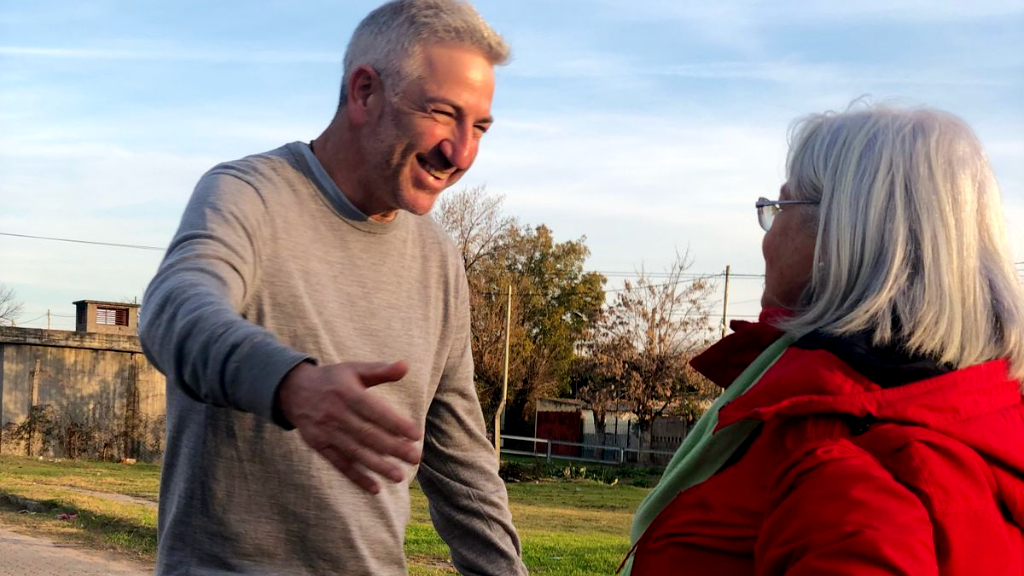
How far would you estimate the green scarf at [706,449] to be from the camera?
6.53 feet

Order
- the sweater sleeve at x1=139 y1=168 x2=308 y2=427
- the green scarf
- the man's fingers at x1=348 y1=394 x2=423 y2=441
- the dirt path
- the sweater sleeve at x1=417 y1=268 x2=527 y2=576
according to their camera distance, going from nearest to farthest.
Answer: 1. the man's fingers at x1=348 y1=394 x2=423 y2=441
2. the sweater sleeve at x1=139 y1=168 x2=308 y2=427
3. the green scarf
4. the sweater sleeve at x1=417 y1=268 x2=527 y2=576
5. the dirt path

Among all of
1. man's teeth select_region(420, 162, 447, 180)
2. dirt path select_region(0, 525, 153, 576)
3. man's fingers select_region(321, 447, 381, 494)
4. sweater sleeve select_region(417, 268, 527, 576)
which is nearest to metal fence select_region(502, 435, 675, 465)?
dirt path select_region(0, 525, 153, 576)

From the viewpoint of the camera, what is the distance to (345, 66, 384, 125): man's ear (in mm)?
2688

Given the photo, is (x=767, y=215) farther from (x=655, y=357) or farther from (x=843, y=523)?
(x=655, y=357)

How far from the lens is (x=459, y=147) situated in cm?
270

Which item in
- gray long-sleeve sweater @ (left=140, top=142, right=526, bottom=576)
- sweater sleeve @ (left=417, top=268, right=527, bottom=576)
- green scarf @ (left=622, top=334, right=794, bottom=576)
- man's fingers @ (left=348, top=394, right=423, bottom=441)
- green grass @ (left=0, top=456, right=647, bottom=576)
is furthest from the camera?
green grass @ (left=0, top=456, right=647, bottom=576)

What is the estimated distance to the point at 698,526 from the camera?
1874 millimetres

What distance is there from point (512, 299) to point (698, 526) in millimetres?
44502

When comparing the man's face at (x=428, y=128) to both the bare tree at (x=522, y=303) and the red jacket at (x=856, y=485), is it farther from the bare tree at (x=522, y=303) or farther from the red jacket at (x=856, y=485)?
the bare tree at (x=522, y=303)

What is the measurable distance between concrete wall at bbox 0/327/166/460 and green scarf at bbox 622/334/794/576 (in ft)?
107

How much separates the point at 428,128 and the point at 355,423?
3.98 feet

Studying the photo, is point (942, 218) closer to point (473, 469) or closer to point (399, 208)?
point (399, 208)

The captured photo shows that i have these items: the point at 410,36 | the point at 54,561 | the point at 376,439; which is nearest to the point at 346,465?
the point at 376,439

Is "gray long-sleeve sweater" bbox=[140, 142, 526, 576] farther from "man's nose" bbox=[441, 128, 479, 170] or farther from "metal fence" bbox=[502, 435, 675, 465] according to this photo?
"metal fence" bbox=[502, 435, 675, 465]
